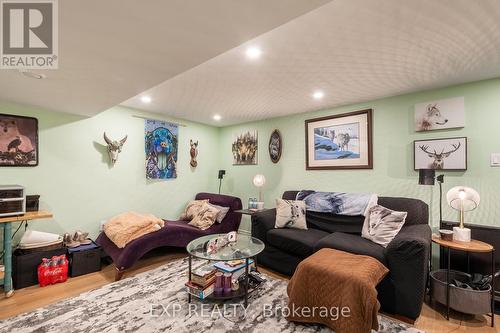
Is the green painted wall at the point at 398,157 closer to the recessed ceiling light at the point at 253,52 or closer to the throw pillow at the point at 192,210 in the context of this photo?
the throw pillow at the point at 192,210

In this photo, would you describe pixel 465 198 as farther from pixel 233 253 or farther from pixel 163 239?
pixel 163 239

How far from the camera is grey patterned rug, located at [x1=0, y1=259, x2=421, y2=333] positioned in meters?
1.82

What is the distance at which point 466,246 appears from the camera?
6.54ft

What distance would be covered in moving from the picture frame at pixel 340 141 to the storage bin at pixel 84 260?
3148mm

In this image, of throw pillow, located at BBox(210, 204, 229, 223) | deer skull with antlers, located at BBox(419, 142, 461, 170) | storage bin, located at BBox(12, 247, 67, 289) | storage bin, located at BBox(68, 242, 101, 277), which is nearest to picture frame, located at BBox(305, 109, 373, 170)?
deer skull with antlers, located at BBox(419, 142, 461, 170)

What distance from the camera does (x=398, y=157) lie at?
290cm

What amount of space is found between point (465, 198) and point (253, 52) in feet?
7.91

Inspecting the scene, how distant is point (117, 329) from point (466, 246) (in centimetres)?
295

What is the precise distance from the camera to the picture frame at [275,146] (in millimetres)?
4047

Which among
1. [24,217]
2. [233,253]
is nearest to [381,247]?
[233,253]

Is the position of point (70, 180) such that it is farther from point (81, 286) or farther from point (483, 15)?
point (483, 15)

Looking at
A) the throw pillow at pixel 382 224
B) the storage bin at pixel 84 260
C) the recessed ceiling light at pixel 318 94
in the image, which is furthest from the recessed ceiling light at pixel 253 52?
the storage bin at pixel 84 260

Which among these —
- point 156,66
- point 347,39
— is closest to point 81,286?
point 156,66

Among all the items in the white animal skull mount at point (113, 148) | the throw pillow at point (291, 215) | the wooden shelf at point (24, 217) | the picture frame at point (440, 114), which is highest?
the picture frame at point (440, 114)
